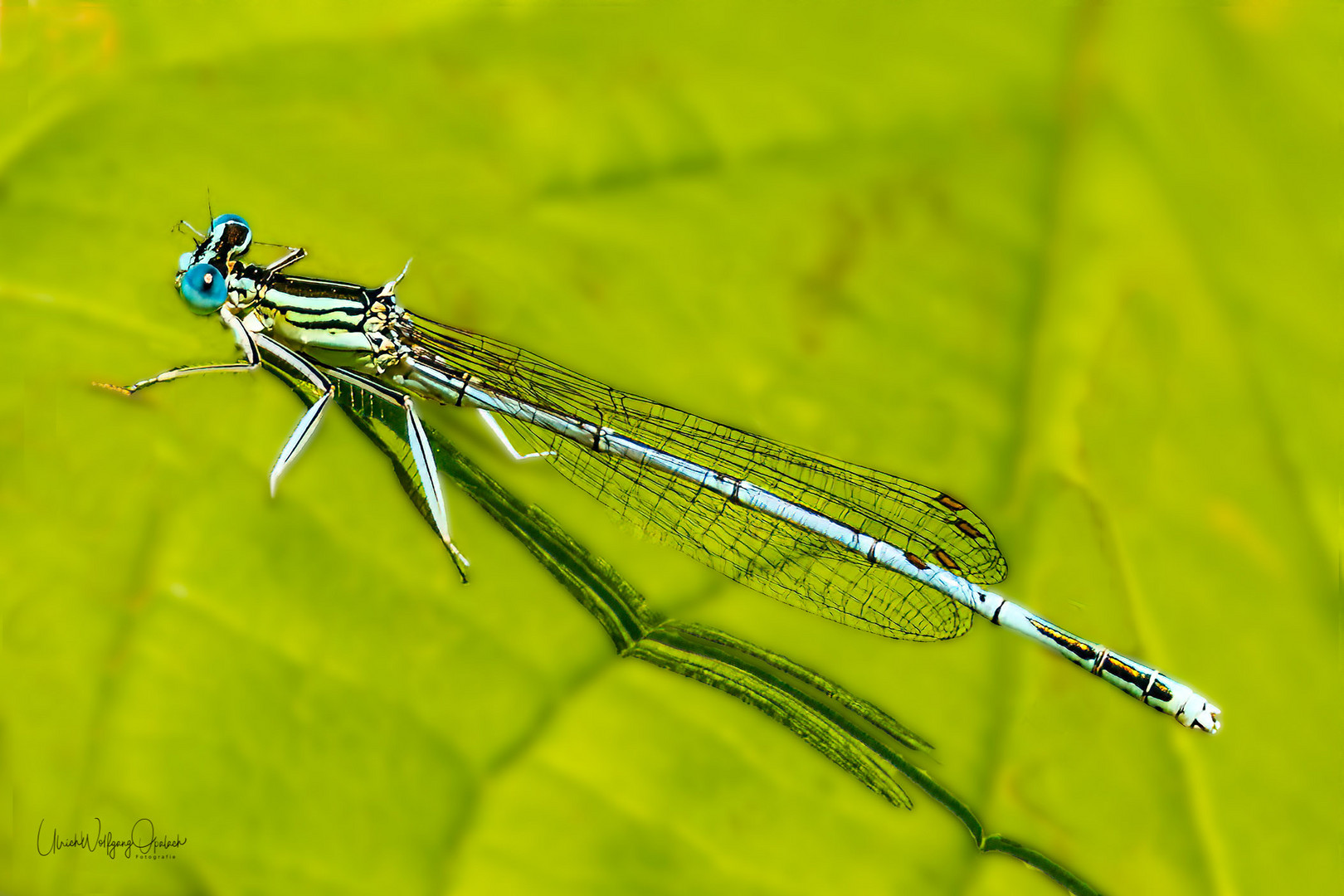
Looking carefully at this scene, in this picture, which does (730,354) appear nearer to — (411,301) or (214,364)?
(411,301)

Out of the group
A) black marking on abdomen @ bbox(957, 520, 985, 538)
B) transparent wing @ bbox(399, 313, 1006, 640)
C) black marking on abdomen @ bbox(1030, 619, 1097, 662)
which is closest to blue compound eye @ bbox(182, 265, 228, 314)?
transparent wing @ bbox(399, 313, 1006, 640)

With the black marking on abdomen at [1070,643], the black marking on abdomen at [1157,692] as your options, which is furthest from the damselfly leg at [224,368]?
the black marking on abdomen at [1157,692]

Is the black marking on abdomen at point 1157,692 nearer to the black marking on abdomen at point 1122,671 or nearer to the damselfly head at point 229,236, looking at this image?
the black marking on abdomen at point 1122,671

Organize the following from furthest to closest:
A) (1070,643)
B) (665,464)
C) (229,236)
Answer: (665,464) < (1070,643) < (229,236)

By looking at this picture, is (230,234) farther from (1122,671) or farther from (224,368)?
(1122,671)

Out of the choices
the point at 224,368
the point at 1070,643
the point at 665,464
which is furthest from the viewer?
the point at 665,464

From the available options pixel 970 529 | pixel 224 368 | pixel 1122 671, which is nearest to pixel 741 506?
pixel 970 529
